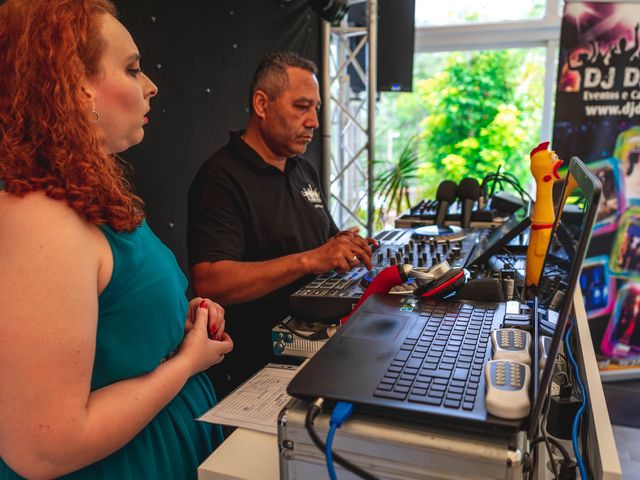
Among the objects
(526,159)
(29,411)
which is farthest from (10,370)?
(526,159)

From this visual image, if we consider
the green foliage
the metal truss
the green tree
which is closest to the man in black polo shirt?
the metal truss

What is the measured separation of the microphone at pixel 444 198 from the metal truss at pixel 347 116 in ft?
7.06

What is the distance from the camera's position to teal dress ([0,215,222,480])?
85cm

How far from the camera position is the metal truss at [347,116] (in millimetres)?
4504

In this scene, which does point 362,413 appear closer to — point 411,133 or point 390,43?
point 390,43

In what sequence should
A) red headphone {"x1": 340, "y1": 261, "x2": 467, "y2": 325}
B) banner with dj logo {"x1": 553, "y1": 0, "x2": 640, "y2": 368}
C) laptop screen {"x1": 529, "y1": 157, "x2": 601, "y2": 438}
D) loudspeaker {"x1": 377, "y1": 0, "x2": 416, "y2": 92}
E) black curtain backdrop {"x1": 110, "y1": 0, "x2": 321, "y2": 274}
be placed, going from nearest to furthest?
laptop screen {"x1": 529, "y1": 157, "x2": 601, "y2": 438} < red headphone {"x1": 340, "y1": 261, "x2": 467, "y2": 325} < black curtain backdrop {"x1": 110, "y1": 0, "x2": 321, "y2": 274} < banner with dj logo {"x1": 553, "y1": 0, "x2": 640, "y2": 368} < loudspeaker {"x1": 377, "y1": 0, "x2": 416, "y2": 92}

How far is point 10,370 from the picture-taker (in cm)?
69

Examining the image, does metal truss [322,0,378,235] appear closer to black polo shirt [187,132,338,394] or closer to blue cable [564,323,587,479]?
black polo shirt [187,132,338,394]

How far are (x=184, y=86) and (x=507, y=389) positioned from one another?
2.64 metres

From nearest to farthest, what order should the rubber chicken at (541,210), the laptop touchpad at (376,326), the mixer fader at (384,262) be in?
the laptop touchpad at (376,326) < the mixer fader at (384,262) < the rubber chicken at (541,210)

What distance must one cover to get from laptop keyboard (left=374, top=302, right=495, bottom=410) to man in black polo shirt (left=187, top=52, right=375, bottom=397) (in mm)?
491

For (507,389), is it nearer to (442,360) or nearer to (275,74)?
(442,360)

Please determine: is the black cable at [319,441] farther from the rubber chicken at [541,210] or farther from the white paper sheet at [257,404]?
the rubber chicken at [541,210]

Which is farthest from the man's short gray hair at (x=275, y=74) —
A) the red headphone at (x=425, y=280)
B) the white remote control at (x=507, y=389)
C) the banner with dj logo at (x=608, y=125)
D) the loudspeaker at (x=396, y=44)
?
the loudspeaker at (x=396, y=44)
